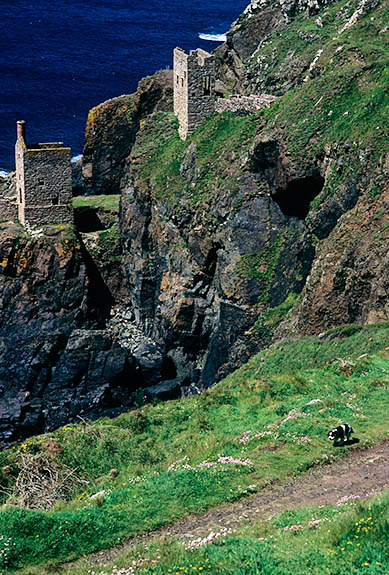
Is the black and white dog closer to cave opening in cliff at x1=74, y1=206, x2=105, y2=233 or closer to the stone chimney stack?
the stone chimney stack

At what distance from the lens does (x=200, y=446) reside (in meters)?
37.3

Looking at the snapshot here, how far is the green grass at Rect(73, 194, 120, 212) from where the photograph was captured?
82375mm

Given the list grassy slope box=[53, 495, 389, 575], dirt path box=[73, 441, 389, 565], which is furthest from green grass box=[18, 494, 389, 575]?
dirt path box=[73, 441, 389, 565]

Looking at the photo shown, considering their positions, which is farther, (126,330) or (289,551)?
(126,330)

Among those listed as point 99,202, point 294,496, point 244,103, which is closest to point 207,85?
point 244,103

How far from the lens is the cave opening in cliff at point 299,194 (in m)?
62.6

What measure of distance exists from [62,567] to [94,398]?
39.9m

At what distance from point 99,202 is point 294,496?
5693 centimetres

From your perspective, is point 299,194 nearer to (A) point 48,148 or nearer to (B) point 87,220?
(A) point 48,148

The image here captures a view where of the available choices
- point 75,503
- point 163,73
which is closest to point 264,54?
point 163,73

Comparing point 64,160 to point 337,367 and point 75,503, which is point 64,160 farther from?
point 75,503

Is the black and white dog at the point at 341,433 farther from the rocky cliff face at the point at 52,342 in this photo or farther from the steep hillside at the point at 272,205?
the rocky cliff face at the point at 52,342

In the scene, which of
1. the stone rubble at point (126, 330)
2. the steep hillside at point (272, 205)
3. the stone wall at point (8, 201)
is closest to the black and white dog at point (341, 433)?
the steep hillside at point (272, 205)

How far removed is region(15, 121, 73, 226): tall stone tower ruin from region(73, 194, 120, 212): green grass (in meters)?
8.44
